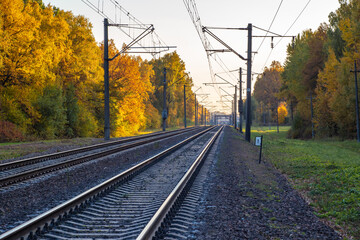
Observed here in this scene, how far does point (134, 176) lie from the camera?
1090 cm

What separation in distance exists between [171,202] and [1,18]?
23.1 m

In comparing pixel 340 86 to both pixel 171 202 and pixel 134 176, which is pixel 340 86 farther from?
pixel 171 202

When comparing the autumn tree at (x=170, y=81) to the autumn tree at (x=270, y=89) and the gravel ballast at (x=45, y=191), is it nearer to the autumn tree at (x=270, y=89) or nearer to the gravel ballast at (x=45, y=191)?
the autumn tree at (x=270, y=89)

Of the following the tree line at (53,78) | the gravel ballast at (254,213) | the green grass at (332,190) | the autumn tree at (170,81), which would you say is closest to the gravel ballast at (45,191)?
the gravel ballast at (254,213)

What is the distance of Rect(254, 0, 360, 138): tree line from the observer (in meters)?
31.4

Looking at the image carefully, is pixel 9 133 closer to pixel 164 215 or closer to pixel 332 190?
pixel 164 215

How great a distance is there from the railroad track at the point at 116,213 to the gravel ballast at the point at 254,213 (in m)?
0.64

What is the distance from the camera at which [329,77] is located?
3706 cm

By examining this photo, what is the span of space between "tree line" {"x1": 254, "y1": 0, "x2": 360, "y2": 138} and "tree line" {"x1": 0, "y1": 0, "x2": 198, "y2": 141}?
17743 millimetres

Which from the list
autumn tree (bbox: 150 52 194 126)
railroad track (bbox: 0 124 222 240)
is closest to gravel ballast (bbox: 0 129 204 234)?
railroad track (bbox: 0 124 222 240)

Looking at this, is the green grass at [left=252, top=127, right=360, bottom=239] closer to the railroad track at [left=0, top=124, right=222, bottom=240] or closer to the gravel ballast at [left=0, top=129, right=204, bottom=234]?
the railroad track at [left=0, top=124, right=222, bottom=240]

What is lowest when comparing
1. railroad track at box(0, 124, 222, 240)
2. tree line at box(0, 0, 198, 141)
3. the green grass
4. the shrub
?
the green grass

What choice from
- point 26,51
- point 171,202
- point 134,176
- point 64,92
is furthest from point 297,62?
point 171,202

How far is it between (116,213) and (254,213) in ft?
9.20
